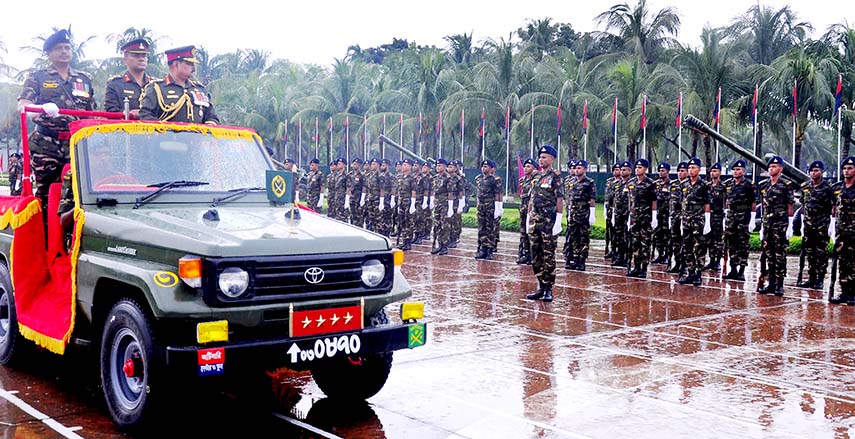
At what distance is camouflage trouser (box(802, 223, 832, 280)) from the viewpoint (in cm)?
1186

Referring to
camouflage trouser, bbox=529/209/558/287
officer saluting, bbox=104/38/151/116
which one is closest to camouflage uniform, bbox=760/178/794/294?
camouflage trouser, bbox=529/209/558/287

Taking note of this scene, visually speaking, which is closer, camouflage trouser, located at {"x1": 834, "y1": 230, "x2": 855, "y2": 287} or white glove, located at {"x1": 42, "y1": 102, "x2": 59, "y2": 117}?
white glove, located at {"x1": 42, "y1": 102, "x2": 59, "y2": 117}

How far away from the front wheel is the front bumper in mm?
221

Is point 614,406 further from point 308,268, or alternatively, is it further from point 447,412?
point 308,268

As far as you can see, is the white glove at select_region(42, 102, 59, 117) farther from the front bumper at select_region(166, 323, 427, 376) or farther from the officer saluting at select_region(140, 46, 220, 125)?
the front bumper at select_region(166, 323, 427, 376)

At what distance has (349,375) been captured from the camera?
607 cm

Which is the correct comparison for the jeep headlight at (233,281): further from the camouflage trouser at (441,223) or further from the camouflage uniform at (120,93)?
the camouflage trouser at (441,223)

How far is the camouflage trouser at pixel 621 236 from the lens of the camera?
49.5 ft

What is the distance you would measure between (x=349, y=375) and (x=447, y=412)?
2.51 feet

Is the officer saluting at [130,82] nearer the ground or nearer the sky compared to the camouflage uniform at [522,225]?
nearer the sky

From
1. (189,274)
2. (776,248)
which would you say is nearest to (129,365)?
(189,274)

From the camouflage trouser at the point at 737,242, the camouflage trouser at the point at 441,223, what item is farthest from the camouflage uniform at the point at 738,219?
the camouflage trouser at the point at 441,223

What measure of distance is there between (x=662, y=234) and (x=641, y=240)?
144cm

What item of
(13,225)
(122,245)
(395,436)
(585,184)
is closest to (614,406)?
(395,436)
